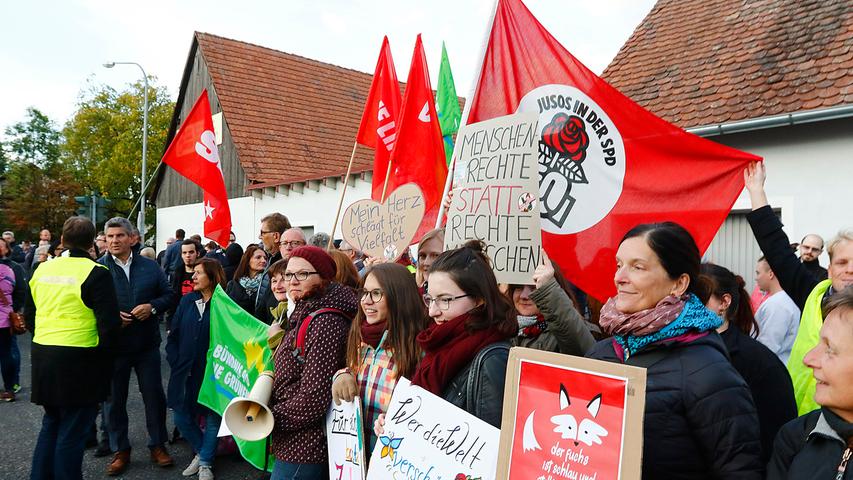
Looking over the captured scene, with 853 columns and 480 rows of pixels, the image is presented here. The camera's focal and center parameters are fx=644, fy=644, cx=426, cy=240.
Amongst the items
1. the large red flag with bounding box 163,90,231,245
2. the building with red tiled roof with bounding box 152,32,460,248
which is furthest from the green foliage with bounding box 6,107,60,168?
the large red flag with bounding box 163,90,231,245

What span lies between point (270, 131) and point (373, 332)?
18.1m

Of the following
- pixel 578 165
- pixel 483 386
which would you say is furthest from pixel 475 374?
pixel 578 165

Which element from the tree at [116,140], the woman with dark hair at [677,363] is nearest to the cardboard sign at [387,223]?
the woman with dark hair at [677,363]

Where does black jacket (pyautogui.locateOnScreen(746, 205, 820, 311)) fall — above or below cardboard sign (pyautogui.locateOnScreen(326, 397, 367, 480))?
above

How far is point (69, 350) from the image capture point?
14.6 feet

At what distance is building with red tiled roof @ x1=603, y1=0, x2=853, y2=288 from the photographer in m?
7.19

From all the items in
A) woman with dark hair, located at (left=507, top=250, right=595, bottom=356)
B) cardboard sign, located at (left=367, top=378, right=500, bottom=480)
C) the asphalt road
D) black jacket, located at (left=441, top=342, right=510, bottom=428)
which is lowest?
the asphalt road

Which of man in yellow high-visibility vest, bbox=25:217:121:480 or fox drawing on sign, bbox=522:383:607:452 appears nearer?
A: fox drawing on sign, bbox=522:383:607:452

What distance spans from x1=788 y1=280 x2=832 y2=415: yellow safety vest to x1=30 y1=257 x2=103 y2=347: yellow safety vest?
14.3 feet

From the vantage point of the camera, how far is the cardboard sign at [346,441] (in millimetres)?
2740

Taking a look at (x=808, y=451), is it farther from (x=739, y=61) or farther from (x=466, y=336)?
(x=739, y=61)

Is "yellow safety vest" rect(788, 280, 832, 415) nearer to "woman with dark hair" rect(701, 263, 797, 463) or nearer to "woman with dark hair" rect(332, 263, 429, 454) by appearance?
"woman with dark hair" rect(701, 263, 797, 463)

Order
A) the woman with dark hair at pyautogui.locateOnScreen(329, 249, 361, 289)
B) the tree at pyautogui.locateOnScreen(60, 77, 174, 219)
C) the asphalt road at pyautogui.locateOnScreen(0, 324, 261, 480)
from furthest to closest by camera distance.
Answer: the tree at pyautogui.locateOnScreen(60, 77, 174, 219), the asphalt road at pyautogui.locateOnScreen(0, 324, 261, 480), the woman with dark hair at pyautogui.locateOnScreen(329, 249, 361, 289)

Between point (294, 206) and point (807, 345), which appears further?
point (294, 206)
